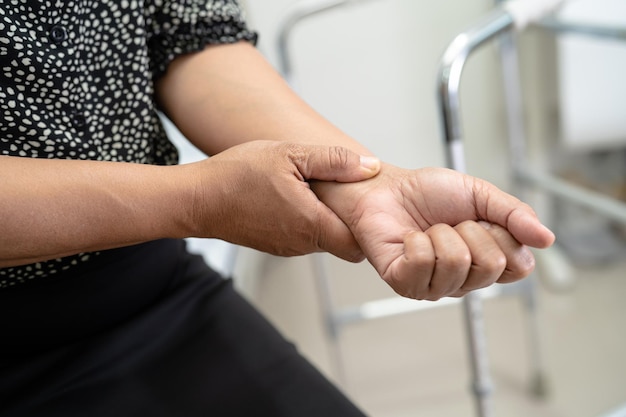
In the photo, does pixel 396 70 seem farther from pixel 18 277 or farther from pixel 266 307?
Result: pixel 18 277

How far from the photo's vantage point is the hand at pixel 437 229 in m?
0.51

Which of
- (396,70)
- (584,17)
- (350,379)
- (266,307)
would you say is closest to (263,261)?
(266,307)

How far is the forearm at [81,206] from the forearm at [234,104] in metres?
0.13

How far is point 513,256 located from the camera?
52 centimetres

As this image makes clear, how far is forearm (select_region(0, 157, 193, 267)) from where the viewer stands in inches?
23.1

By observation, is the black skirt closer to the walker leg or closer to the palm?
the palm

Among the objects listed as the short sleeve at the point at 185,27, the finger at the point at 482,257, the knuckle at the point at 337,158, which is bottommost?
the finger at the point at 482,257

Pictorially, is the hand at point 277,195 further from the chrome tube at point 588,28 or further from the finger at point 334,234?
the chrome tube at point 588,28

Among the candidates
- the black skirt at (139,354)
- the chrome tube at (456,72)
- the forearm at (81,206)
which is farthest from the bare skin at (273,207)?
the chrome tube at (456,72)

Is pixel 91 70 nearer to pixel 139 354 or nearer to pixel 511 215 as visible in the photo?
pixel 139 354

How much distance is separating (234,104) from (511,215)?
36 centimetres

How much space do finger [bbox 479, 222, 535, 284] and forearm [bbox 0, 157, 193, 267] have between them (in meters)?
0.28

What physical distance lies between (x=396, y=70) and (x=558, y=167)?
0.62 m

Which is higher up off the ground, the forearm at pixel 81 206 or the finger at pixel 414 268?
the forearm at pixel 81 206
